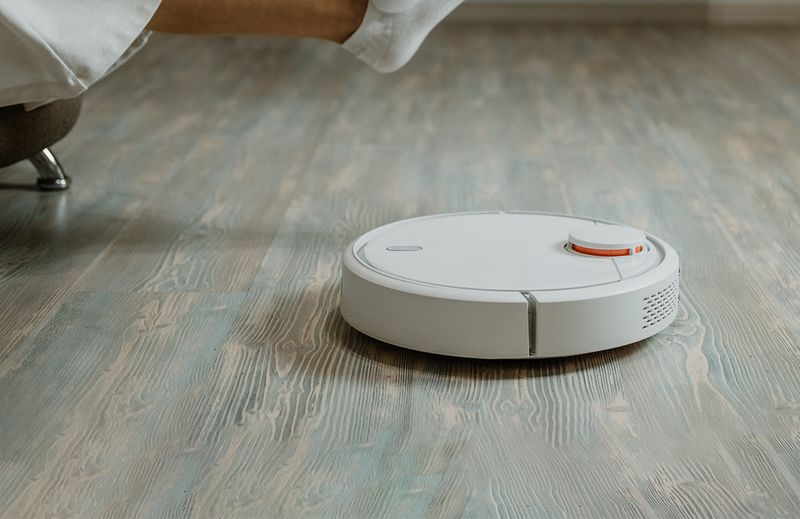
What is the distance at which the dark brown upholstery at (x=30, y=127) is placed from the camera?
1.48 m

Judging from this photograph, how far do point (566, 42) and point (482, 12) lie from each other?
0.59 metres

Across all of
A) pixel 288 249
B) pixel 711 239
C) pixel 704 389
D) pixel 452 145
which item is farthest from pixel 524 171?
pixel 704 389

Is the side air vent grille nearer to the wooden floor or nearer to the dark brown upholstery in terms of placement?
the wooden floor

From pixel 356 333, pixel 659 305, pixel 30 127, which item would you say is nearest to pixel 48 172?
pixel 30 127

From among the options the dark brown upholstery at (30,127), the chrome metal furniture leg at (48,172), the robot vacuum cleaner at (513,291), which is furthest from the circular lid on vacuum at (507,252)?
the chrome metal furniture leg at (48,172)

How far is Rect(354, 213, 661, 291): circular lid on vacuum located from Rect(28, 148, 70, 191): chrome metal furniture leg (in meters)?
0.80

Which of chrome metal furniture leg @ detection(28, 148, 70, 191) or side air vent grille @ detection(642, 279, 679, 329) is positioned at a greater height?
side air vent grille @ detection(642, 279, 679, 329)

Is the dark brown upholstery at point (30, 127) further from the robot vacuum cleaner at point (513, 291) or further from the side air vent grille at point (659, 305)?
the side air vent grille at point (659, 305)

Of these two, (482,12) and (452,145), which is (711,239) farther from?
(482,12)

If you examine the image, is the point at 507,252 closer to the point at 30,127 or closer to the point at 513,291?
the point at 513,291

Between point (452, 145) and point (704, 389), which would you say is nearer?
point (704, 389)

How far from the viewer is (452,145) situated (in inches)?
83.4

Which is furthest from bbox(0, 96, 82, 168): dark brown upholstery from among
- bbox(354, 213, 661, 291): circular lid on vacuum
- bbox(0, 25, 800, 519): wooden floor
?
bbox(354, 213, 661, 291): circular lid on vacuum

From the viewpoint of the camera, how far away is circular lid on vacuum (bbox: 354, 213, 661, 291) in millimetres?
1056
